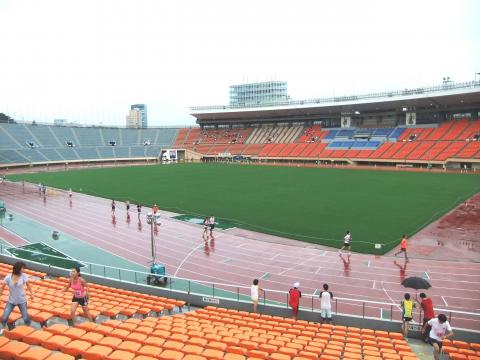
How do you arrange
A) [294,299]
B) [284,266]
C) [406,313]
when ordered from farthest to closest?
[284,266], [294,299], [406,313]

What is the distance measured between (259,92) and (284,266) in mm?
160658

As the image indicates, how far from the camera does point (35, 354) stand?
6074mm

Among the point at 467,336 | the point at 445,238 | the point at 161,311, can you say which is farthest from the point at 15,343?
the point at 445,238

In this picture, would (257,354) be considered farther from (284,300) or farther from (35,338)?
(284,300)

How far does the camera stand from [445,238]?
2200 cm

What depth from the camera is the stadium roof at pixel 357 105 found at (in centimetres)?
6059

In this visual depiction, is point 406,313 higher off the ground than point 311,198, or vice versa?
point 406,313

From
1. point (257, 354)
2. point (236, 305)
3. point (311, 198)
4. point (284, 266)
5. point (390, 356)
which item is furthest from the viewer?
point (311, 198)

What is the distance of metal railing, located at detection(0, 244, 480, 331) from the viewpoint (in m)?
11.9

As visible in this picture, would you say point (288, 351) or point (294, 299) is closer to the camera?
point (288, 351)

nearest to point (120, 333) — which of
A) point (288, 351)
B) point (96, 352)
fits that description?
point (96, 352)

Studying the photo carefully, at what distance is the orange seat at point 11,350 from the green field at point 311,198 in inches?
644

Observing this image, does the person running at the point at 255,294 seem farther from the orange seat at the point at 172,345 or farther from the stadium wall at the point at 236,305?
the orange seat at the point at 172,345

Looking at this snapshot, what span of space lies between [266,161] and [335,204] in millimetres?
47249
